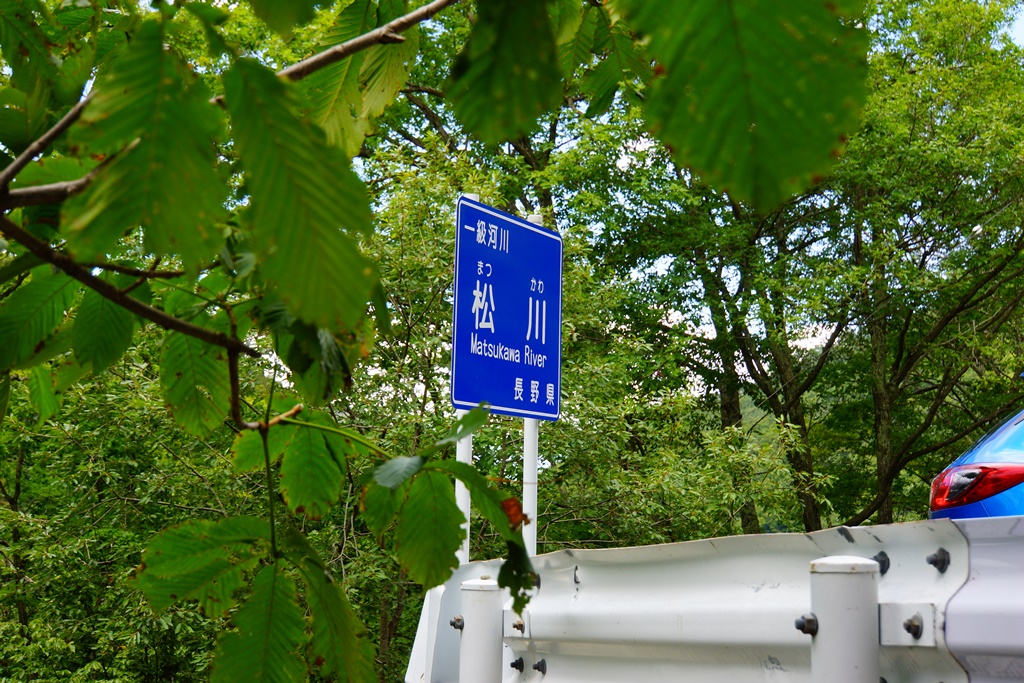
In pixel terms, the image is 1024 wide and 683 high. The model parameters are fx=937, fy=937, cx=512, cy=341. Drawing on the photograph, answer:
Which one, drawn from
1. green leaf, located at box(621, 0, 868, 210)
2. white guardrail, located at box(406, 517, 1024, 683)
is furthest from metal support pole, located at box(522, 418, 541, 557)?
green leaf, located at box(621, 0, 868, 210)

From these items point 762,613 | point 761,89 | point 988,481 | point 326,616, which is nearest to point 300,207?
point 761,89

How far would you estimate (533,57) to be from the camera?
16.1 inches

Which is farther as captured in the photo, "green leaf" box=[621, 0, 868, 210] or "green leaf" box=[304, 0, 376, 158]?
"green leaf" box=[304, 0, 376, 158]

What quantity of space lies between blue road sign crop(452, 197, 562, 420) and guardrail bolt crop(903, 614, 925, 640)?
8.00 feet

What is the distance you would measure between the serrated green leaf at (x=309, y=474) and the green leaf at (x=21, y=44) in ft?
1.41

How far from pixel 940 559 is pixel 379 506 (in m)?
1.23

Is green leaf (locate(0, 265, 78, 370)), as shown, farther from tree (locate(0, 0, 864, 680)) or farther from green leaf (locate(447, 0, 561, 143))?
green leaf (locate(447, 0, 561, 143))

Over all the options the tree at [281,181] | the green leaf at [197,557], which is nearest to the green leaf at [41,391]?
the tree at [281,181]

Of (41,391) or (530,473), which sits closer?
(41,391)

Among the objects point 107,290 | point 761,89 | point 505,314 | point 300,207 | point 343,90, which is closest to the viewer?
point 761,89

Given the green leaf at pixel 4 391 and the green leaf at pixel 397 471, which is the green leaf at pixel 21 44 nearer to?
the green leaf at pixel 4 391

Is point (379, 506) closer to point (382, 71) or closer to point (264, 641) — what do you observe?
point (264, 641)

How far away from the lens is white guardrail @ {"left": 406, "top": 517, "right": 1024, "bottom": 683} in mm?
1578

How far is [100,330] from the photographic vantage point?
2.76 feet
